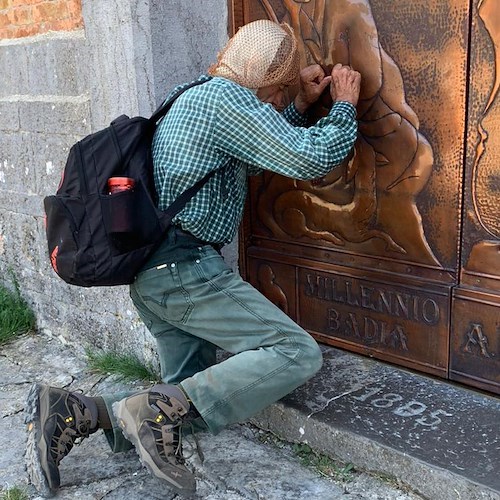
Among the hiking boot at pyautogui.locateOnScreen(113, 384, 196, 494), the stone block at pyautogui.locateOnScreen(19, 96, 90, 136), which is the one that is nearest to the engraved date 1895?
the hiking boot at pyautogui.locateOnScreen(113, 384, 196, 494)

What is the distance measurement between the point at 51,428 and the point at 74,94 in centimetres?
170

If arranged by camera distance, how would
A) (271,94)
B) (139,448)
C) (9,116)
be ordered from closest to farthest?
(139,448), (271,94), (9,116)

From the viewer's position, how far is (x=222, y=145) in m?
Answer: 2.48

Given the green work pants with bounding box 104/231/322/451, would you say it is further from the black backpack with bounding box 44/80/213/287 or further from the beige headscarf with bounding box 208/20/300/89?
the beige headscarf with bounding box 208/20/300/89

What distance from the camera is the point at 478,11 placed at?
2.55 meters

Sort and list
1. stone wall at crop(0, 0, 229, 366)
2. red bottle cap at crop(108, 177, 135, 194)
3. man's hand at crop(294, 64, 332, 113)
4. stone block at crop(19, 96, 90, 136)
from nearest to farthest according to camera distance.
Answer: red bottle cap at crop(108, 177, 135, 194), man's hand at crop(294, 64, 332, 113), stone wall at crop(0, 0, 229, 366), stone block at crop(19, 96, 90, 136)

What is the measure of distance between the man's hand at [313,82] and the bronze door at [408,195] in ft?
0.27

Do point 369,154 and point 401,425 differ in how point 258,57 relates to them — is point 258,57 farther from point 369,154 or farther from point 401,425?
point 401,425

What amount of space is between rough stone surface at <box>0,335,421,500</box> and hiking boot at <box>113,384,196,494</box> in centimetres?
19

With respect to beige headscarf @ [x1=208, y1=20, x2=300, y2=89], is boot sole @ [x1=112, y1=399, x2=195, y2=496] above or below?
below

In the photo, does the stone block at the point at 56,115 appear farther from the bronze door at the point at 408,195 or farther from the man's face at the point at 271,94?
the man's face at the point at 271,94

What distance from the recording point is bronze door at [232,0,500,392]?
2662 millimetres

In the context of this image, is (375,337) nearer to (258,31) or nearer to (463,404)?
(463,404)

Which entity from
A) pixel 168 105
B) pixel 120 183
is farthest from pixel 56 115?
pixel 120 183
